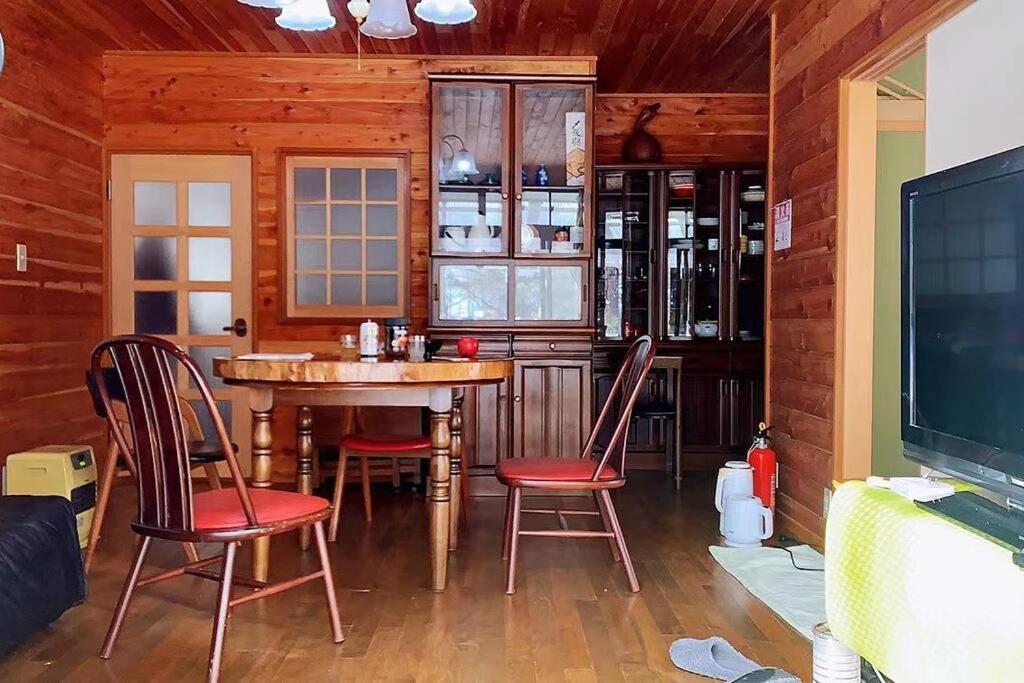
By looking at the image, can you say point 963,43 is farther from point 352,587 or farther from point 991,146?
point 352,587

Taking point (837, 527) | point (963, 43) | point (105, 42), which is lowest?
point (837, 527)

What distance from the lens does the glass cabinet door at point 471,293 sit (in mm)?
4730

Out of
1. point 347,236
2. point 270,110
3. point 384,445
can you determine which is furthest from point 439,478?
point 270,110

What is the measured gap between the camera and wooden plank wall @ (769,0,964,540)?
342 centimetres

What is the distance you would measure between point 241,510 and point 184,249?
3146mm

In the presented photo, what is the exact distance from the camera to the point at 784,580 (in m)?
3.08

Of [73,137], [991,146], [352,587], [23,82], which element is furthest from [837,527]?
[73,137]

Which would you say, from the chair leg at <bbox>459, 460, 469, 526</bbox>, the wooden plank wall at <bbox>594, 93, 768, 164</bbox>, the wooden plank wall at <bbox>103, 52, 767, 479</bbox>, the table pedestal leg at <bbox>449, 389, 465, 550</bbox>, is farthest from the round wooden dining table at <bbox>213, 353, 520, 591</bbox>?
the wooden plank wall at <bbox>594, 93, 768, 164</bbox>

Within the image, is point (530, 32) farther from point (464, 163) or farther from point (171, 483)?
point (171, 483)

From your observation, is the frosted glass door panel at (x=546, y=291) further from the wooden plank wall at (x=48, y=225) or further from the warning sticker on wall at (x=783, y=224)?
the wooden plank wall at (x=48, y=225)

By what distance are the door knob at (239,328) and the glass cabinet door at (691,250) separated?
264 centimetres

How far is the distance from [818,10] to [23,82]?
368cm

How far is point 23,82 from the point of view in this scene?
412cm

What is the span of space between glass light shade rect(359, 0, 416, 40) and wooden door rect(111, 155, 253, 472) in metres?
2.23
